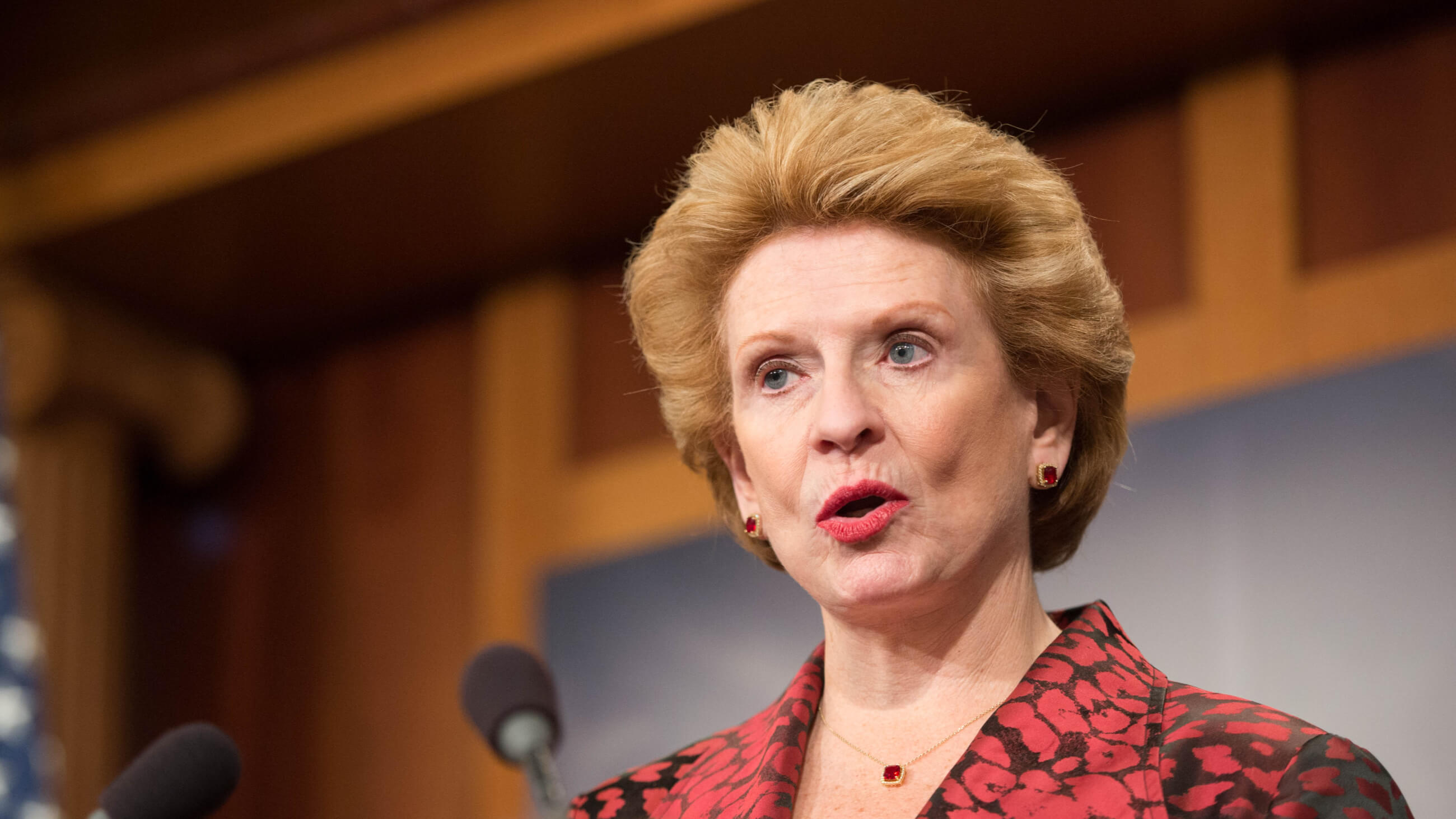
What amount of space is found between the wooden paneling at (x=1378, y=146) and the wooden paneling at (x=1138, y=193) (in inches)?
12.0

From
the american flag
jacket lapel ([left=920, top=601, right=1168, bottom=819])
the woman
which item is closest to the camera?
jacket lapel ([left=920, top=601, right=1168, bottom=819])

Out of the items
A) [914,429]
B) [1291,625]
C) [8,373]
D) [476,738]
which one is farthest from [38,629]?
[914,429]

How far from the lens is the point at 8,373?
15.5ft

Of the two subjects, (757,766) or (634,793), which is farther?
(634,793)

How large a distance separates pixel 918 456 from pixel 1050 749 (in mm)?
319

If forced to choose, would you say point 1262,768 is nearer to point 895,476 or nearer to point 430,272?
point 895,476

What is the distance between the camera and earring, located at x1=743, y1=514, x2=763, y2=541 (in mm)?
1898

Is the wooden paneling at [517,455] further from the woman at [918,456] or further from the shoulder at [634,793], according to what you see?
the woman at [918,456]

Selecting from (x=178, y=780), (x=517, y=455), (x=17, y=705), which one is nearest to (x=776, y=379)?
(x=178, y=780)

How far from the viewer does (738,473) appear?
1.96 metres

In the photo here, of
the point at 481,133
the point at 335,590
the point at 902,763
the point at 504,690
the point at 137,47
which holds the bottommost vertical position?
the point at 902,763

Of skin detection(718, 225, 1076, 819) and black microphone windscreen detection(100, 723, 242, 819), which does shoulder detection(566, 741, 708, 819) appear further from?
black microphone windscreen detection(100, 723, 242, 819)

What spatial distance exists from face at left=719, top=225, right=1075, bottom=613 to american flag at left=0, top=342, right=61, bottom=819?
2.88m

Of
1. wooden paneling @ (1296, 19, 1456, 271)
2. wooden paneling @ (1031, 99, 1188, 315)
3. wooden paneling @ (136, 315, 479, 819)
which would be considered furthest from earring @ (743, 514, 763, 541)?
wooden paneling @ (136, 315, 479, 819)
